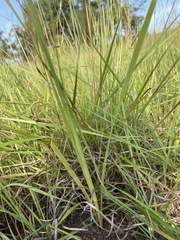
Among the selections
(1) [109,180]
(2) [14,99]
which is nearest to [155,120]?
(1) [109,180]

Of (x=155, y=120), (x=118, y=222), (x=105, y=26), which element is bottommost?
(x=118, y=222)

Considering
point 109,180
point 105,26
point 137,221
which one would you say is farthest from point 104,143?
point 105,26

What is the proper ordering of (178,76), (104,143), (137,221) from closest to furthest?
(137,221), (104,143), (178,76)

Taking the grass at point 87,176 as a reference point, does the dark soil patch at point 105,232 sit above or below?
below

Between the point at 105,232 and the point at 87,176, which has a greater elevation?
the point at 87,176

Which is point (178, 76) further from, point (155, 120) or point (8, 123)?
point (8, 123)

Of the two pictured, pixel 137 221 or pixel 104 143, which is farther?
pixel 104 143

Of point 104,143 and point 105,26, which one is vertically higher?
point 105,26

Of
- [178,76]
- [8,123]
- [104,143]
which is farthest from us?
[178,76]

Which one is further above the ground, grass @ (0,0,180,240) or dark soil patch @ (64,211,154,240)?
grass @ (0,0,180,240)
